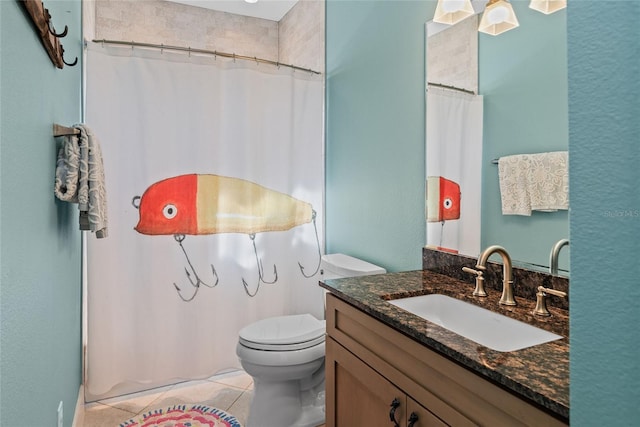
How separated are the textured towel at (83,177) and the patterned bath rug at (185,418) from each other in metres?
1.18

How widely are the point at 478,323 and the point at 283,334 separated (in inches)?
40.4

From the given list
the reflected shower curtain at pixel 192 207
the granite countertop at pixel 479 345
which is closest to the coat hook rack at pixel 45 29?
the reflected shower curtain at pixel 192 207

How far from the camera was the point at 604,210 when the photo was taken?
1.64ft

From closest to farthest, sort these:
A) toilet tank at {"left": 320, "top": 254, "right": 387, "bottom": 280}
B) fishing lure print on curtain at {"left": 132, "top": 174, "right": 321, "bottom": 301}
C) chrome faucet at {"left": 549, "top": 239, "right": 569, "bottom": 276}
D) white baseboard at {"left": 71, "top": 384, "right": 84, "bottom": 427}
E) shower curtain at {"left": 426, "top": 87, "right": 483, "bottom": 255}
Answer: chrome faucet at {"left": 549, "top": 239, "right": 569, "bottom": 276}
shower curtain at {"left": 426, "top": 87, "right": 483, "bottom": 255}
white baseboard at {"left": 71, "top": 384, "right": 84, "bottom": 427}
toilet tank at {"left": 320, "top": 254, "right": 387, "bottom": 280}
fishing lure print on curtain at {"left": 132, "top": 174, "right": 321, "bottom": 301}

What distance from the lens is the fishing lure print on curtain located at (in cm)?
221

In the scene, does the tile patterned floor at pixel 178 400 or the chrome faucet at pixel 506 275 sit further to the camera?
the tile patterned floor at pixel 178 400

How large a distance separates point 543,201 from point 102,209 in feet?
5.07

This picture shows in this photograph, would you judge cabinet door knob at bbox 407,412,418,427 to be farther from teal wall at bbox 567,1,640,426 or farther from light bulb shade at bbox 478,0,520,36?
light bulb shade at bbox 478,0,520,36

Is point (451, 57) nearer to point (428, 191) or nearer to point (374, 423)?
point (428, 191)

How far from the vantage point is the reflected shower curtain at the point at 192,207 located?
83.6 inches

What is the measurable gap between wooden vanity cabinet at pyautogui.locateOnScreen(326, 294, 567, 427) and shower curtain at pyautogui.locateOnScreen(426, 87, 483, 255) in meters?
0.59

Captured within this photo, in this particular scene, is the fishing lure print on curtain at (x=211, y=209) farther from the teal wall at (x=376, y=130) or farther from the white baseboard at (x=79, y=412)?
the white baseboard at (x=79, y=412)

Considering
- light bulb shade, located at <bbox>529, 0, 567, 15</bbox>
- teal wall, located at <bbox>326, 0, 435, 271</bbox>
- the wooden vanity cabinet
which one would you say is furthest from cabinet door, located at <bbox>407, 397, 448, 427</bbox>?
light bulb shade, located at <bbox>529, 0, 567, 15</bbox>

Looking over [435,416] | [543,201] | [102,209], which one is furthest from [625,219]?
[102,209]
